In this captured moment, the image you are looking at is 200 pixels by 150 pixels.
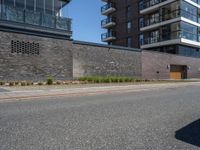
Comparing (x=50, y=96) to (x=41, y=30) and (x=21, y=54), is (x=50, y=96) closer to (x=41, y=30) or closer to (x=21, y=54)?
(x=21, y=54)

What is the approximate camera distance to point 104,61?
28.0 meters

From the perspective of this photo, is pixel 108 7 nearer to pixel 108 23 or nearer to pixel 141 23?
pixel 108 23

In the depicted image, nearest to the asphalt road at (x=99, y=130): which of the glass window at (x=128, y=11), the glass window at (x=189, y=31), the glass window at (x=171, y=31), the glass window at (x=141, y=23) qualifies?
the glass window at (x=171, y=31)

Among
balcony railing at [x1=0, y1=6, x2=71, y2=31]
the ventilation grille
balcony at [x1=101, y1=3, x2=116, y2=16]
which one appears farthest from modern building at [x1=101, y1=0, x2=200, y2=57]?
the ventilation grille

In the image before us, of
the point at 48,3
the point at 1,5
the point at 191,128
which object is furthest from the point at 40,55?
the point at 191,128

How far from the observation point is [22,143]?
482 cm

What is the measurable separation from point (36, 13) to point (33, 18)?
556 mm

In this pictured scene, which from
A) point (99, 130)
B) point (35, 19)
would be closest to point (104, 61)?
point (35, 19)

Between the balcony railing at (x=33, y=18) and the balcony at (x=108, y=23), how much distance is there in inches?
1224

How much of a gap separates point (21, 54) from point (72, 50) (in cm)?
554

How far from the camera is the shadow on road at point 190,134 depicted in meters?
5.21

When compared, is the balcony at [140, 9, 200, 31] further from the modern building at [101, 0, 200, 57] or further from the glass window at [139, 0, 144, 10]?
the glass window at [139, 0, 144, 10]

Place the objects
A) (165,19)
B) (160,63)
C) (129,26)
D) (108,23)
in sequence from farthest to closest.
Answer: (108,23) < (129,26) < (165,19) < (160,63)

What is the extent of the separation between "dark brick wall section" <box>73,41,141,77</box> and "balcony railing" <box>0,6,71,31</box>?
278 centimetres
